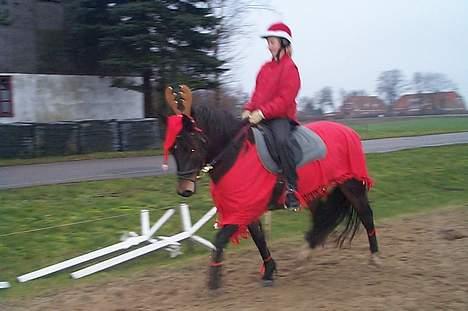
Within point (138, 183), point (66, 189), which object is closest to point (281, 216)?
point (138, 183)

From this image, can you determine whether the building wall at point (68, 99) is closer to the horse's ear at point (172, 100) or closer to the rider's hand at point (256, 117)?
the rider's hand at point (256, 117)

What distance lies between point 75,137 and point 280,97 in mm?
16499

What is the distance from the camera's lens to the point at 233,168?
18.8 feet

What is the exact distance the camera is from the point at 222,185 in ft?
18.8

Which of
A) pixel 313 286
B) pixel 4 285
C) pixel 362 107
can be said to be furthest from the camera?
pixel 362 107

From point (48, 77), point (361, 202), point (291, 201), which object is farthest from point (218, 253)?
point (48, 77)

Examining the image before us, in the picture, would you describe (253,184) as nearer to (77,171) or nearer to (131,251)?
(131,251)

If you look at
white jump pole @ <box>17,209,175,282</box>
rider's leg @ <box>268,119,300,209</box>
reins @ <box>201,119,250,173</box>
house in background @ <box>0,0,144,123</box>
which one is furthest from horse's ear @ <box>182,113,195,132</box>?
house in background @ <box>0,0,144,123</box>

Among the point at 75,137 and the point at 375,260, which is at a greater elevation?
the point at 75,137

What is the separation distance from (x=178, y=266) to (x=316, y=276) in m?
1.72

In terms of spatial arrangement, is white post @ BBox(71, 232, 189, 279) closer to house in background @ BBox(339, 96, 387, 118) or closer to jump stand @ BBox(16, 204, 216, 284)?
jump stand @ BBox(16, 204, 216, 284)

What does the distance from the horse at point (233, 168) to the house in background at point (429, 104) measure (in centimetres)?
5058

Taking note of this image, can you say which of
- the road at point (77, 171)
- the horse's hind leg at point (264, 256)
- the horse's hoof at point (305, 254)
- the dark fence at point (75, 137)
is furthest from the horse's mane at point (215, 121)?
the dark fence at point (75, 137)

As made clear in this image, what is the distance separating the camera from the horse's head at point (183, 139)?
538 cm
